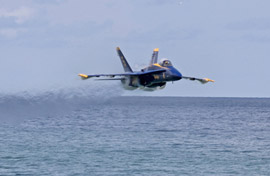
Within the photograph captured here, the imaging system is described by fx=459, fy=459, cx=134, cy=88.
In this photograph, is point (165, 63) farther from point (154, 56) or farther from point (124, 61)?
point (124, 61)

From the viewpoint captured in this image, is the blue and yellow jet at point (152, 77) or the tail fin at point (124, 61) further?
the tail fin at point (124, 61)

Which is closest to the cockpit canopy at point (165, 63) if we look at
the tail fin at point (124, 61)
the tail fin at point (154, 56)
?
the tail fin at point (154, 56)

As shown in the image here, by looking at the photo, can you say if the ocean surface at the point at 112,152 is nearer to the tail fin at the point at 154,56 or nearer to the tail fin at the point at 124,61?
the tail fin at the point at 124,61

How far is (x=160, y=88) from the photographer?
178ft

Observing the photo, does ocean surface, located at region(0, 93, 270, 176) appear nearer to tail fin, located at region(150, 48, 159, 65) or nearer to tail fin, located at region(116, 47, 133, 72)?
tail fin, located at region(116, 47, 133, 72)

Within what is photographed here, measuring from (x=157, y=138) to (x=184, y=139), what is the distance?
17.7 feet

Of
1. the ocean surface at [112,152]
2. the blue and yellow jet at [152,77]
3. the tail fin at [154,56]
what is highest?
the tail fin at [154,56]

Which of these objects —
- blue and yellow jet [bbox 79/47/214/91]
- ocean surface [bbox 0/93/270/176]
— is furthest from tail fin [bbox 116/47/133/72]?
ocean surface [bbox 0/93/270/176]

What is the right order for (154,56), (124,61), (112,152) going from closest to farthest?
(154,56)
(124,61)
(112,152)

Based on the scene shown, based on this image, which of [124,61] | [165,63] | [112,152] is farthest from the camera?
[112,152]

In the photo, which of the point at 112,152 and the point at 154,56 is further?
the point at 112,152

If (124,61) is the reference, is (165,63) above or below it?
below

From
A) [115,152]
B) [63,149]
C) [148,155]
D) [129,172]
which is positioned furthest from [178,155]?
[63,149]

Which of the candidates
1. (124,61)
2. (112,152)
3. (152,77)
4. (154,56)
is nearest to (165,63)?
(152,77)
